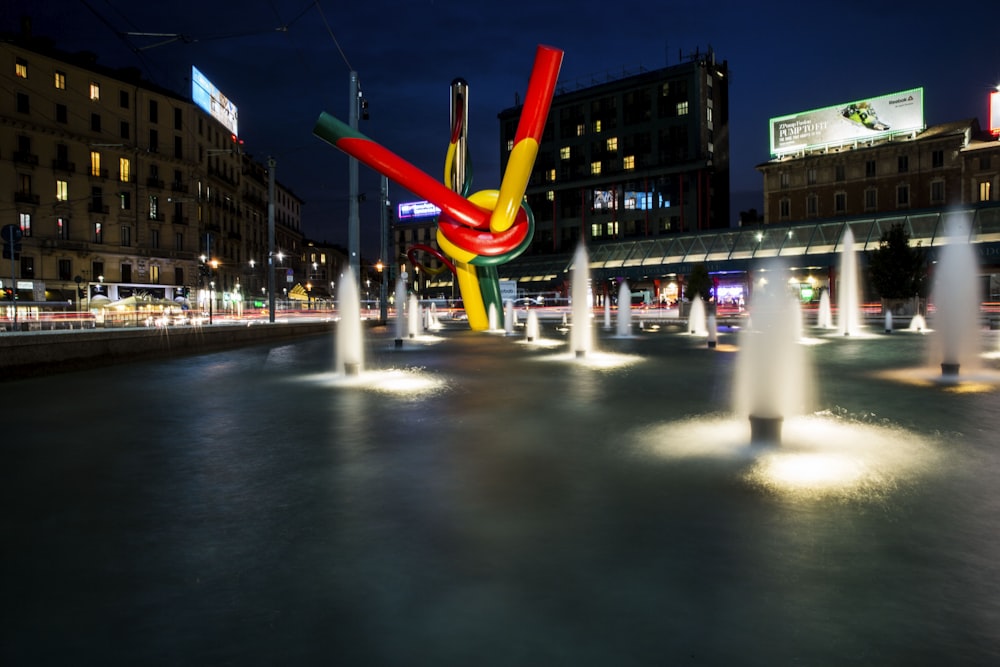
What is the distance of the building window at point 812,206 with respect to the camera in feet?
201

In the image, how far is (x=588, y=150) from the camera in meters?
80.2

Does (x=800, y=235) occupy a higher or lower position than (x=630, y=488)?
higher

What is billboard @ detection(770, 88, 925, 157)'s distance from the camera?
55375 mm

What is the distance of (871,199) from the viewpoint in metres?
58.2

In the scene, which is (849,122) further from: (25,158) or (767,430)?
(25,158)

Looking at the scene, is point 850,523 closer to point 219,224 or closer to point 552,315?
point 552,315

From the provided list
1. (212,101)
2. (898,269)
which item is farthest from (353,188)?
(212,101)

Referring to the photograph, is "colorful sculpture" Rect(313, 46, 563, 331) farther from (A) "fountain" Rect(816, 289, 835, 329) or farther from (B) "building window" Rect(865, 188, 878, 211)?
(B) "building window" Rect(865, 188, 878, 211)

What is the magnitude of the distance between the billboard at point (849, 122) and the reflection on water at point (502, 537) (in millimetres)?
57499

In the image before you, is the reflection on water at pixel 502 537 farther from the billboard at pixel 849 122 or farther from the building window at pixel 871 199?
the billboard at pixel 849 122

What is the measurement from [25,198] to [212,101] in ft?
75.8

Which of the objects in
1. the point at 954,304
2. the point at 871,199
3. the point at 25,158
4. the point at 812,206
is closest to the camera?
the point at 954,304

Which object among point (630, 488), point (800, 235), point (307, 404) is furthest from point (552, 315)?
point (630, 488)

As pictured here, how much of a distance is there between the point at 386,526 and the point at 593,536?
1219 millimetres
